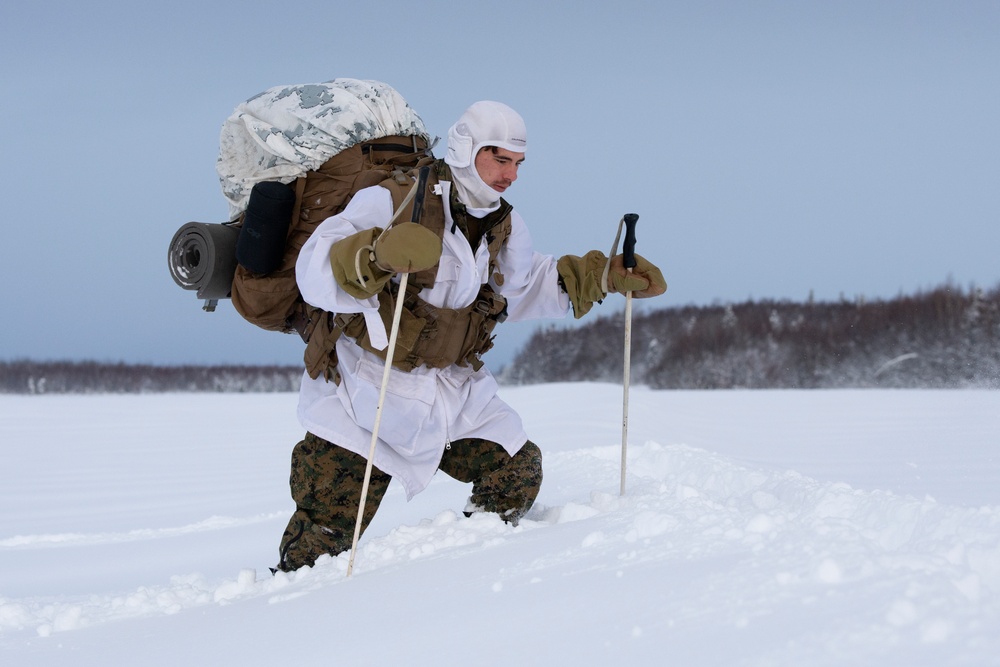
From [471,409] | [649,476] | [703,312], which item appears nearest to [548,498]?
[649,476]

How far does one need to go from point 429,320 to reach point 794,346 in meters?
25.4

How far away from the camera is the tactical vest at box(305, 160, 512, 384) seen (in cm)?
347

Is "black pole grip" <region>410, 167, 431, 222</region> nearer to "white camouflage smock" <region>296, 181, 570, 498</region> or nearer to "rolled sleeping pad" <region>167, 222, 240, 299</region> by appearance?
"white camouflage smock" <region>296, 181, 570, 498</region>

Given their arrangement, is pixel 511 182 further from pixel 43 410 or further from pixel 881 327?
pixel 881 327

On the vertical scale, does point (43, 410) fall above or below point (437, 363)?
below

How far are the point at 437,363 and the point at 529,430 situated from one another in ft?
20.7

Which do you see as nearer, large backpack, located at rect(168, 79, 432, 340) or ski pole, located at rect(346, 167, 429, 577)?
ski pole, located at rect(346, 167, 429, 577)

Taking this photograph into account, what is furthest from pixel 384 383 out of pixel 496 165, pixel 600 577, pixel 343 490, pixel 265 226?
pixel 600 577

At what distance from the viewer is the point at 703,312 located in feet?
106

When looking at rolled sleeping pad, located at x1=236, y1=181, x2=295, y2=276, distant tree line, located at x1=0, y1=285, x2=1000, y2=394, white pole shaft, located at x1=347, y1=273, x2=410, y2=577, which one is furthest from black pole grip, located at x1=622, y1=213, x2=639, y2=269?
distant tree line, located at x1=0, y1=285, x2=1000, y2=394

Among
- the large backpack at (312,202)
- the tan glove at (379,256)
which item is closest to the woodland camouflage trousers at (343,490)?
the large backpack at (312,202)

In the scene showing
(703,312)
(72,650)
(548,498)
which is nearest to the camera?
(72,650)

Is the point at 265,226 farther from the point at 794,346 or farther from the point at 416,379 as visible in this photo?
the point at 794,346

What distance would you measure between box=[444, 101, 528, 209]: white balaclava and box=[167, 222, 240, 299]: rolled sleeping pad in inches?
40.2
